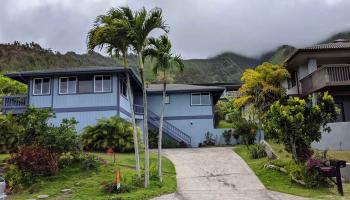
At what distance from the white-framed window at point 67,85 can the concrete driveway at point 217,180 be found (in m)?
10.5

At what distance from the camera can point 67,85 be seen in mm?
27531

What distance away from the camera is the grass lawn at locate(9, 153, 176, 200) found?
42.0 ft

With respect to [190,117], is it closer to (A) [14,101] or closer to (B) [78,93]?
(B) [78,93]

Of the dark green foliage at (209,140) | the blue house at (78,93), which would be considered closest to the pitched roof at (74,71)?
the blue house at (78,93)

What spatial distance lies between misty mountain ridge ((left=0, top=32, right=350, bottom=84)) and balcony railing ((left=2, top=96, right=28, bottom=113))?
24.7ft

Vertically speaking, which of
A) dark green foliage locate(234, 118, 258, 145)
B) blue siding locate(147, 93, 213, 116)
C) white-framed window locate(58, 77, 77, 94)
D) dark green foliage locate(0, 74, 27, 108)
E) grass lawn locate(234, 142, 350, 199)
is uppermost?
dark green foliage locate(0, 74, 27, 108)

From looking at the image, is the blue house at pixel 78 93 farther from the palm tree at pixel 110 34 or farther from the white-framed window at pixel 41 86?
the palm tree at pixel 110 34

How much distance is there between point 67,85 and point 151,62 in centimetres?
1457

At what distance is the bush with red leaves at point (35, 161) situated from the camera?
15023mm

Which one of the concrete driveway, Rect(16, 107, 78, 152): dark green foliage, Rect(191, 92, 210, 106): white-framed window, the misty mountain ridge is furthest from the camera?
the misty mountain ridge

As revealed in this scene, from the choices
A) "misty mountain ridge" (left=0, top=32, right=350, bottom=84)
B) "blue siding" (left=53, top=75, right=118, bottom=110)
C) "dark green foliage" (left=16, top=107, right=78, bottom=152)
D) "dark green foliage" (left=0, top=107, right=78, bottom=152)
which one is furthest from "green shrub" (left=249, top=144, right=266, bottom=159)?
"blue siding" (left=53, top=75, right=118, bottom=110)

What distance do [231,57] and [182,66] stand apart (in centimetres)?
13142

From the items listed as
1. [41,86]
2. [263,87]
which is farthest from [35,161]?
[263,87]

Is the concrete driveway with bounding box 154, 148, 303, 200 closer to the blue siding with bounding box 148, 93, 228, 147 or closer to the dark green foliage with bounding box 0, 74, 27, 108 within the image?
the blue siding with bounding box 148, 93, 228, 147
